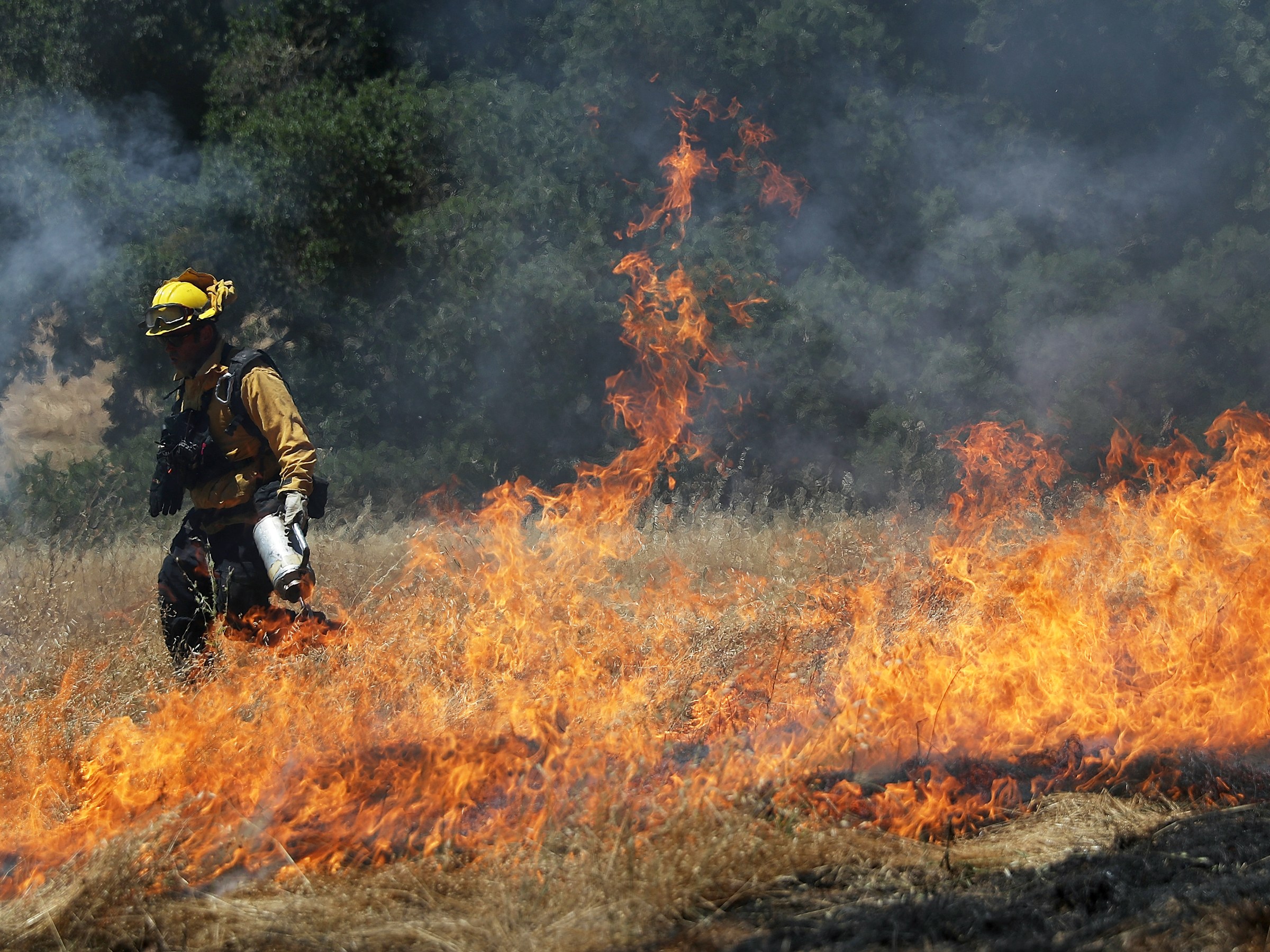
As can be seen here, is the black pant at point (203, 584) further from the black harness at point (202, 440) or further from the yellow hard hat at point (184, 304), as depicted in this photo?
the yellow hard hat at point (184, 304)

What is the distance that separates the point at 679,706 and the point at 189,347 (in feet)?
8.63

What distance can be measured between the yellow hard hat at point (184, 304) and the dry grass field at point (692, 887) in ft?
5.21

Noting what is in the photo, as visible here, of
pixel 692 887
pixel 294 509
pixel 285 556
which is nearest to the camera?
pixel 692 887

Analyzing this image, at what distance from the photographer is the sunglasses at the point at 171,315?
493cm

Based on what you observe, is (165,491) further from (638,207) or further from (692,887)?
(638,207)

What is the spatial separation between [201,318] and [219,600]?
1.22 m

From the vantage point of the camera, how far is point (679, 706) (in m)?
4.85

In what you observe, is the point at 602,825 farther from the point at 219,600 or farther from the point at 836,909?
the point at 219,600

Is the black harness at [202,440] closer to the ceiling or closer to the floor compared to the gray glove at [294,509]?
closer to the ceiling

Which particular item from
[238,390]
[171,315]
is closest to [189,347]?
[171,315]

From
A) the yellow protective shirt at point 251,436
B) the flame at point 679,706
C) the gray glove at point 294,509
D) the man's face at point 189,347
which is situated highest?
the man's face at point 189,347

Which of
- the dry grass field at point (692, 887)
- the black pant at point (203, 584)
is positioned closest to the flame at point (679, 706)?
the dry grass field at point (692, 887)

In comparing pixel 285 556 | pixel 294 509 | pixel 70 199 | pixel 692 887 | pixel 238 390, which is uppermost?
pixel 70 199

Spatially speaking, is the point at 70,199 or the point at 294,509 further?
the point at 70,199
